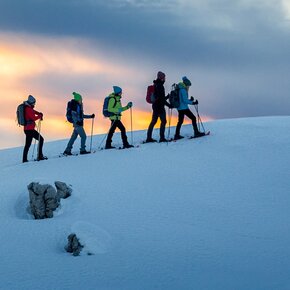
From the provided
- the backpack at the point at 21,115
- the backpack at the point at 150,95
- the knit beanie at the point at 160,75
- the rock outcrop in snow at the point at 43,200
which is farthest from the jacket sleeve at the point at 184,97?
the rock outcrop in snow at the point at 43,200

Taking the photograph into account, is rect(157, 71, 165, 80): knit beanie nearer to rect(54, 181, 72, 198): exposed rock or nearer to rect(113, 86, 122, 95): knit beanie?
rect(113, 86, 122, 95): knit beanie

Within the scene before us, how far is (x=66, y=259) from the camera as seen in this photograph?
8938 millimetres

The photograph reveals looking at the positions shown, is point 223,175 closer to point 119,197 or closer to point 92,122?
point 119,197

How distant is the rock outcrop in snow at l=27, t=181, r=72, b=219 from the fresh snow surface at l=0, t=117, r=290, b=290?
21 centimetres

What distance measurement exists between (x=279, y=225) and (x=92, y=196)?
13.7ft

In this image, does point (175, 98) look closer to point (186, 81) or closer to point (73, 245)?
point (186, 81)

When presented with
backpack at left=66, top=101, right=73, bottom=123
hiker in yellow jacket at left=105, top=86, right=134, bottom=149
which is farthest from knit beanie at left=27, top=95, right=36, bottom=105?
hiker in yellow jacket at left=105, top=86, right=134, bottom=149

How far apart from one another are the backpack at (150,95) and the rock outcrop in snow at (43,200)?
576 centimetres

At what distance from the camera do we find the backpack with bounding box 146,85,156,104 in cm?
1605

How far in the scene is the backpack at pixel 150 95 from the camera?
16.0m

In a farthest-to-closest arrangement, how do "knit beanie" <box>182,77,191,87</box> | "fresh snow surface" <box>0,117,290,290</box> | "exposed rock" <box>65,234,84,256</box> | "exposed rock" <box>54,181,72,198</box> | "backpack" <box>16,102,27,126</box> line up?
"knit beanie" <box>182,77,191,87</box>
"backpack" <box>16,102,27,126</box>
"exposed rock" <box>54,181,72,198</box>
"exposed rock" <box>65,234,84,256</box>
"fresh snow surface" <box>0,117,290,290</box>

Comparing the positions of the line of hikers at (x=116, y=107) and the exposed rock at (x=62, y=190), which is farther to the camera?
the line of hikers at (x=116, y=107)

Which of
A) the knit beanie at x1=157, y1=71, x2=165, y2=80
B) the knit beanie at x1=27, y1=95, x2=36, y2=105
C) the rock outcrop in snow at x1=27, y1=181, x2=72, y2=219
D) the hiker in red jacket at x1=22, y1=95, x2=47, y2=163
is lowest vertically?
the rock outcrop in snow at x1=27, y1=181, x2=72, y2=219

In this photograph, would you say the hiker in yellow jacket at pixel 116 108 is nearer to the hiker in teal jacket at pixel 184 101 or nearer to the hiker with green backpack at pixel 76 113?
the hiker with green backpack at pixel 76 113
